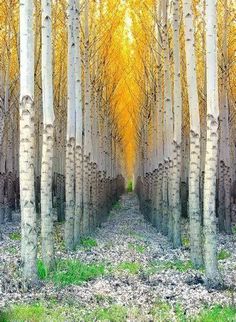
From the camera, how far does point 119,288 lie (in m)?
10.1

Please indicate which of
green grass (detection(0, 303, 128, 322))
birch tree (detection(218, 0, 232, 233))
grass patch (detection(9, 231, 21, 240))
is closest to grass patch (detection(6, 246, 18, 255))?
grass patch (detection(9, 231, 21, 240))

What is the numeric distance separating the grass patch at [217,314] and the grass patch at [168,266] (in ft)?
10.8

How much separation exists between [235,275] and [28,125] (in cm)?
509

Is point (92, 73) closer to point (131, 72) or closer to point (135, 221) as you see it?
point (135, 221)

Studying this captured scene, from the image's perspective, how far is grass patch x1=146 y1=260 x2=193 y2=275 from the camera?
12.3m

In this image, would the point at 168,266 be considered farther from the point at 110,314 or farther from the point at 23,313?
the point at 23,313

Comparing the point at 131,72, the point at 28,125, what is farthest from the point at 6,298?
the point at 131,72

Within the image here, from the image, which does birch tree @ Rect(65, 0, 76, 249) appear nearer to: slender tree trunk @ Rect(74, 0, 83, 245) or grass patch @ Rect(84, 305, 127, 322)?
slender tree trunk @ Rect(74, 0, 83, 245)

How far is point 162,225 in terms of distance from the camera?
20594 mm

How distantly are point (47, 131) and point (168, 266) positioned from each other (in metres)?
4.07

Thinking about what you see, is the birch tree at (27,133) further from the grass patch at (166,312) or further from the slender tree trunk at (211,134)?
the slender tree trunk at (211,134)

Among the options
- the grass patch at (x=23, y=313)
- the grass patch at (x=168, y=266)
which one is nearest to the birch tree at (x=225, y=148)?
the grass patch at (x=168, y=266)

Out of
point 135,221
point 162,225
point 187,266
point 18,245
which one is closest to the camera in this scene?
point 187,266

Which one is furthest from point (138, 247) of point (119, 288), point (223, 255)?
point (119, 288)
